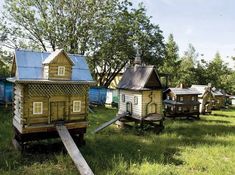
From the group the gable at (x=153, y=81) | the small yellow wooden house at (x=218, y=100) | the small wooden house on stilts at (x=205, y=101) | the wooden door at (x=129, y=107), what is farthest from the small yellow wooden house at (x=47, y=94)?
the small yellow wooden house at (x=218, y=100)

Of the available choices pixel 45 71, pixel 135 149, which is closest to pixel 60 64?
pixel 45 71

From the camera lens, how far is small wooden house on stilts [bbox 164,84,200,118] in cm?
2572

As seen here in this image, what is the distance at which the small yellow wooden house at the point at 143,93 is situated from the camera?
18375 mm

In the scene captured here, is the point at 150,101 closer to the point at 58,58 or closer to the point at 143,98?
the point at 143,98

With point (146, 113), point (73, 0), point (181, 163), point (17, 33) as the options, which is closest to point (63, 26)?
point (73, 0)

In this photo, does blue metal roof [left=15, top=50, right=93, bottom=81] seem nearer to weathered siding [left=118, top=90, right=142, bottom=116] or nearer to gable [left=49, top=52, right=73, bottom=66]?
gable [left=49, top=52, right=73, bottom=66]

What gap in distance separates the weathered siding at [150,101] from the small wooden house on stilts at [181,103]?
6821mm

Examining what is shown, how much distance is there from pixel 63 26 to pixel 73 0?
132 inches

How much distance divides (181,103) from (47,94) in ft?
53.9

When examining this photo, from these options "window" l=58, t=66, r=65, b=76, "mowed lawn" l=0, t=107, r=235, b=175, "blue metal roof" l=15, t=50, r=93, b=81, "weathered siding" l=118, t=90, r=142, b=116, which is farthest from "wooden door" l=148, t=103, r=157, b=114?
"window" l=58, t=66, r=65, b=76

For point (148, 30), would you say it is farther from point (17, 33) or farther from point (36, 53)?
point (36, 53)

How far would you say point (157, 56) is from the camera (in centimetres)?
3884

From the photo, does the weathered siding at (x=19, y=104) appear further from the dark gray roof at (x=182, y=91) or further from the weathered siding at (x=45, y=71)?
the dark gray roof at (x=182, y=91)

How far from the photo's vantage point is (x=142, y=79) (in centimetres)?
1873
